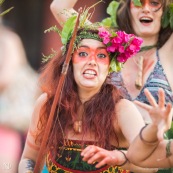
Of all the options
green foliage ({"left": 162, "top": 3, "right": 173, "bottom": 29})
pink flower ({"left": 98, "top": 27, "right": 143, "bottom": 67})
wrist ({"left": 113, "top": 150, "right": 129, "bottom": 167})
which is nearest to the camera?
wrist ({"left": 113, "top": 150, "right": 129, "bottom": 167})

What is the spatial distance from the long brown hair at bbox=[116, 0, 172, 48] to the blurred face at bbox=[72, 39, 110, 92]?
0.70 metres

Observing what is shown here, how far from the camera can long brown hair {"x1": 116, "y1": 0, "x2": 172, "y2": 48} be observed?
5211 mm

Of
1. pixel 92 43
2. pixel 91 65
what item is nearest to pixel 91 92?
pixel 91 65

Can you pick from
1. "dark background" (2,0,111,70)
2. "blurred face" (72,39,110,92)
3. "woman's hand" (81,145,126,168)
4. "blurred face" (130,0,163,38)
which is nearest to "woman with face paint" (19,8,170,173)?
"blurred face" (72,39,110,92)

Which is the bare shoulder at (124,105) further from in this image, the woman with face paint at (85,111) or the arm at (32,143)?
the arm at (32,143)

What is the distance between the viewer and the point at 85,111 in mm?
4551

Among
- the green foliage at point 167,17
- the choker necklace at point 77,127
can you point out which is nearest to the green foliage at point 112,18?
the green foliage at point 167,17

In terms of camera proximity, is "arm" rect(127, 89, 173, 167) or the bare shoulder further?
the bare shoulder

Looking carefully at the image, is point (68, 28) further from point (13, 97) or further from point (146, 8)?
point (146, 8)

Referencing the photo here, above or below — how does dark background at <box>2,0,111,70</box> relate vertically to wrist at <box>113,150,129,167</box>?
above

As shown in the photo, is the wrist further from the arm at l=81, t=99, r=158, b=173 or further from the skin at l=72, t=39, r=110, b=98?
the skin at l=72, t=39, r=110, b=98

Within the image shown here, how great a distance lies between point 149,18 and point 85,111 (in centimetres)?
92

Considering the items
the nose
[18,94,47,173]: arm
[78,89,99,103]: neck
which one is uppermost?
the nose

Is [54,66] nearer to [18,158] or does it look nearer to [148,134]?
[18,158]
